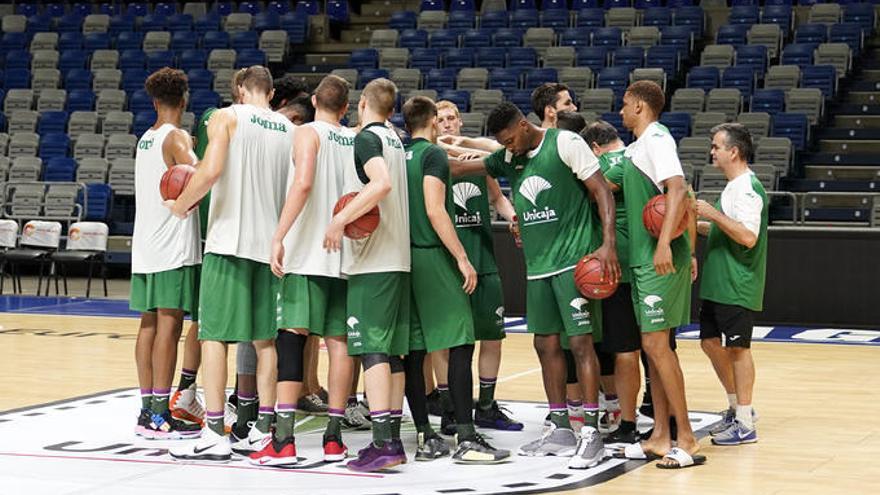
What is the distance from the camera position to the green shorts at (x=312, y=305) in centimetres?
671

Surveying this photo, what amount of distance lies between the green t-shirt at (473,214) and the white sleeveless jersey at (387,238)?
1038 mm

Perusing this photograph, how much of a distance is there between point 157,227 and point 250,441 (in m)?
1.38

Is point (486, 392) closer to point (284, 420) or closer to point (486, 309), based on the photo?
point (486, 309)

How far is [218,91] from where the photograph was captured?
821 inches

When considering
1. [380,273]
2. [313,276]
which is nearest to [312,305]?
[313,276]

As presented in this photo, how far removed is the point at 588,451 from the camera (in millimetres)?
6645

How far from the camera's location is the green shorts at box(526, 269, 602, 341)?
693 cm

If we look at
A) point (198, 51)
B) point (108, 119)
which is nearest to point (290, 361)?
point (108, 119)

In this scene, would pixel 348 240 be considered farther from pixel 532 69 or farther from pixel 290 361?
pixel 532 69

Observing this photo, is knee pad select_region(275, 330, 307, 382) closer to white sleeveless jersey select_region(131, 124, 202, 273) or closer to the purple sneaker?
the purple sneaker

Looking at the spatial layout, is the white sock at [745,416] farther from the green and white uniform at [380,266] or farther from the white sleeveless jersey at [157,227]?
the white sleeveless jersey at [157,227]

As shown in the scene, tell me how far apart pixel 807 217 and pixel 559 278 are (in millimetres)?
8541

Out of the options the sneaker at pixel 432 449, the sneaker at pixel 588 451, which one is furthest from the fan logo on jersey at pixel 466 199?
the sneaker at pixel 588 451

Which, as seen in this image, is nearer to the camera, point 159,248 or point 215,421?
point 215,421
